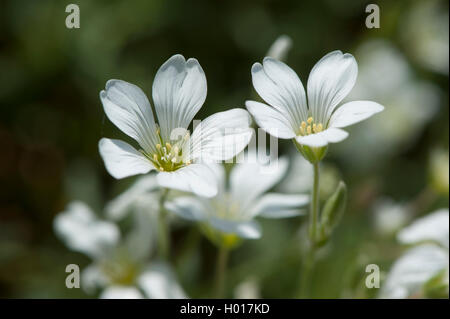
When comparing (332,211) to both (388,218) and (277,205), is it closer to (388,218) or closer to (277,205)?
(277,205)

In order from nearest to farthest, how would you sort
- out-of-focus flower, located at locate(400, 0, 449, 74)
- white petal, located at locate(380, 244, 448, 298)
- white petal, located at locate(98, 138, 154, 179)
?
white petal, located at locate(98, 138, 154, 179) → white petal, located at locate(380, 244, 448, 298) → out-of-focus flower, located at locate(400, 0, 449, 74)

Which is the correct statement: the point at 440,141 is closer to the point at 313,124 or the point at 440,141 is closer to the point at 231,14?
the point at 231,14

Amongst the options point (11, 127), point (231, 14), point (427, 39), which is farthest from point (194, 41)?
point (427, 39)

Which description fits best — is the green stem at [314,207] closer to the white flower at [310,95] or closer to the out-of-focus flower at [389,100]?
the white flower at [310,95]

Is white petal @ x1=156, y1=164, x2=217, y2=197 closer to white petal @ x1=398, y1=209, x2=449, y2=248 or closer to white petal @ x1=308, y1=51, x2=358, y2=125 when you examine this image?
white petal @ x1=308, y1=51, x2=358, y2=125

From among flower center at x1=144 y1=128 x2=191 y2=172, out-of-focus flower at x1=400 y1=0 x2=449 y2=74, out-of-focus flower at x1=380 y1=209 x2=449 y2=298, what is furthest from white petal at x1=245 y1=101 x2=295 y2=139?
out-of-focus flower at x1=400 y1=0 x2=449 y2=74

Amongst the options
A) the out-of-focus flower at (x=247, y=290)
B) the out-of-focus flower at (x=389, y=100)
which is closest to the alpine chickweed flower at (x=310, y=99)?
the out-of-focus flower at (x=247, y=290)
